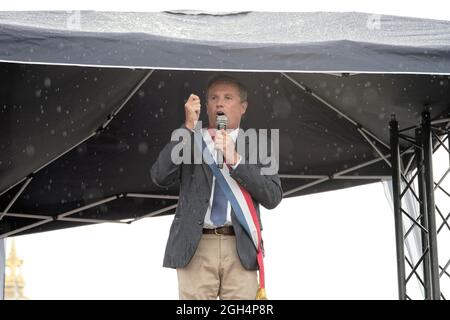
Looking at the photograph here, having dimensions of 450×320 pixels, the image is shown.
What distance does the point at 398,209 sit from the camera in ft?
26.8

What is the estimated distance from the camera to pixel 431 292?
7.96 metres

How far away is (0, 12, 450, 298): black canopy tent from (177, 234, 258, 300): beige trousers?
107 centimetres

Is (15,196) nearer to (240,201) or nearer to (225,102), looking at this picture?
(225,102)

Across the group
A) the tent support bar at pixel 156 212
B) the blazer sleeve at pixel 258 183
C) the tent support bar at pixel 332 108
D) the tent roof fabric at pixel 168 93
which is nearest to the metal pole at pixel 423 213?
the tent roof fabric at pixel 168 93

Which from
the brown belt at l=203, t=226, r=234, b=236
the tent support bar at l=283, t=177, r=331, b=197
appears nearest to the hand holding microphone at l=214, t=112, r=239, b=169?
the brown belt at l=203, t=226, r=234, b=236

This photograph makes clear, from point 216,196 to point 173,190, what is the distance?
3774 mm

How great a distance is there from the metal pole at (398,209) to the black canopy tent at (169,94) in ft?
0.65

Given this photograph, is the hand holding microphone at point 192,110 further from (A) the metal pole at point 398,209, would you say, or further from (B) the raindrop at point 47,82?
(A) the metal pole at point 398,209

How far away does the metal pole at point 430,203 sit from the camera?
7.82 metres

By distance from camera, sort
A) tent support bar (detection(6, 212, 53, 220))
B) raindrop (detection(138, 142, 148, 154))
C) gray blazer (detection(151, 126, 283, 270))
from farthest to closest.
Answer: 1. tent support bar (detection(6, 212, 53, 220))
2. raindrop (detection(138, 142, 148, 154))
3. gray blazer (detection(151, 126, 283, 270))

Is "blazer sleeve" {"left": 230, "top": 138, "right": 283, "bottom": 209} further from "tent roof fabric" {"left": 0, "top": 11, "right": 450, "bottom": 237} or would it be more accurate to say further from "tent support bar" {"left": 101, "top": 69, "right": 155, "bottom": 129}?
"tent support bar" {"left": 101, "top": 69, "right": 155, "bottom": 129}

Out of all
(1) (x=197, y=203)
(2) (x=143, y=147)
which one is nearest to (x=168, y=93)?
Answer: (2) (x=143, y=147)

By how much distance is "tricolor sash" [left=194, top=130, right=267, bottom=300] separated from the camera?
17.9ft

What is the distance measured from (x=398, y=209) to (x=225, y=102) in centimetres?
299
